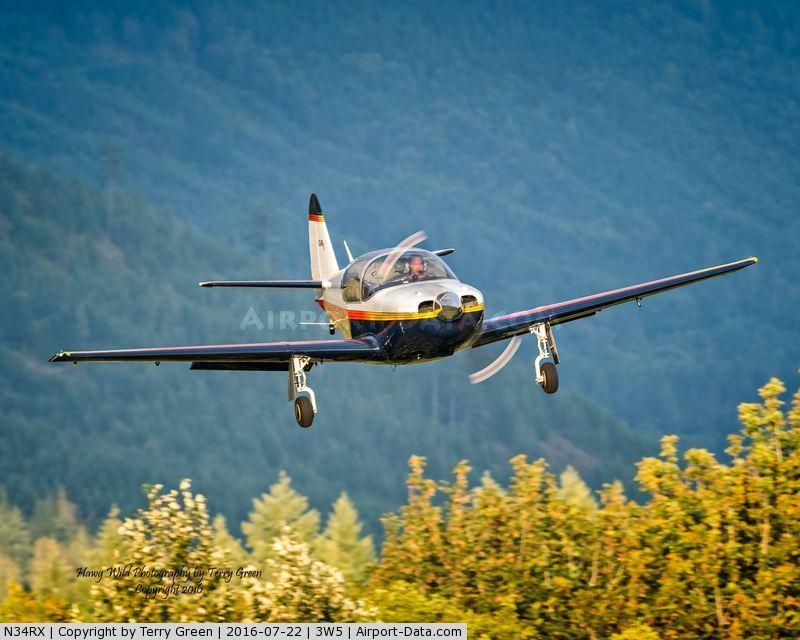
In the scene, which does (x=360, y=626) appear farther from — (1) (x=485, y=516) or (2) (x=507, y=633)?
(1) (x=485, y=516)

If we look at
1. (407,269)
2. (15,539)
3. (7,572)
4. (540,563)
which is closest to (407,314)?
(407,269)

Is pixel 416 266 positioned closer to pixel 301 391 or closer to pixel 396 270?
pixel 396 270

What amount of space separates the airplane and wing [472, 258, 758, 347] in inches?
1.2

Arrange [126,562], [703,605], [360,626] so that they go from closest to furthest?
[360,626]
[126,562]
[703,605]

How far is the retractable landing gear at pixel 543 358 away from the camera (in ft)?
91.6

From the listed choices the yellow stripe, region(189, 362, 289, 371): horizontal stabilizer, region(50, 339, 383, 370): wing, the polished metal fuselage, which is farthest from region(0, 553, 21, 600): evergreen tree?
the polished metal fuselage

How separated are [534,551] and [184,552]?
2726 cm

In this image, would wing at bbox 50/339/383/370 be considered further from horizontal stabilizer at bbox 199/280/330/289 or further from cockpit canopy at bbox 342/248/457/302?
horizontal stabilizer at bbox 199/280/330/289

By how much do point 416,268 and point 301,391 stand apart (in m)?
3.73

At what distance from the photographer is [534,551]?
66.7 m

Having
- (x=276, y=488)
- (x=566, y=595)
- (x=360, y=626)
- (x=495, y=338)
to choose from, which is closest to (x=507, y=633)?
(x=566, y=595)

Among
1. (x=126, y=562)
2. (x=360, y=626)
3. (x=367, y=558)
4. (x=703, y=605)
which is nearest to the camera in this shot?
(x=360, y=626)

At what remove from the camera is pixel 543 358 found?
28.2 metres

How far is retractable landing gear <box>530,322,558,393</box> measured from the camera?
91.6 ft
